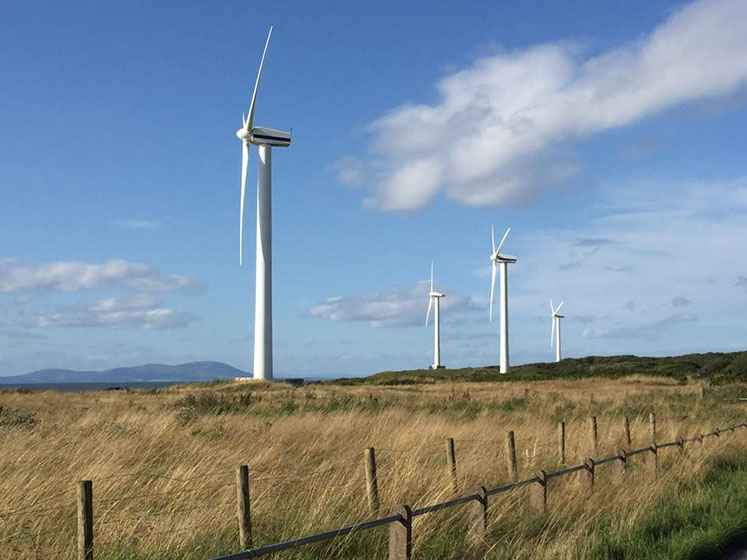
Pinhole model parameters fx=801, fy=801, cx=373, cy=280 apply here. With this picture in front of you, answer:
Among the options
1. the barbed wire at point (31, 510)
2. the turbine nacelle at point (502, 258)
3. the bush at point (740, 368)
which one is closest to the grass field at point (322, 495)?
the barbed wire at point (31, 510)

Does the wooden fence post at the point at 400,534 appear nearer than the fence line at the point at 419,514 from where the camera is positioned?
No

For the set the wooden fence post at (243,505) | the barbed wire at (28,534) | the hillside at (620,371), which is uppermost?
the wooden fence post at (243,505)

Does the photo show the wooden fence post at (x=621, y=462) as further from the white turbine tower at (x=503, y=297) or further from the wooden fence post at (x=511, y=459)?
the white turbine tower at (x=503, y=297)

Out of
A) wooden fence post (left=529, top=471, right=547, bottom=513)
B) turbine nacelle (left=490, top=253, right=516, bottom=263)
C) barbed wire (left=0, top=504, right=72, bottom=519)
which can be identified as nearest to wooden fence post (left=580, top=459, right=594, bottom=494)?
wooden fence post (left=529, top=471, right=547, bottom=513)

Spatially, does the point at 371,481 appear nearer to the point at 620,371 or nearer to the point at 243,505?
the point at 243,505

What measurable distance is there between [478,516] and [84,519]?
4021 mm

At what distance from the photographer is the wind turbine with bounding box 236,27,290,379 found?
216ft

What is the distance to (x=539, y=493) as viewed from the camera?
983 centimetres

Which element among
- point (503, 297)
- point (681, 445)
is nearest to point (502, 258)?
point (503, 297)

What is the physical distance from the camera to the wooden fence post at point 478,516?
27.2ft

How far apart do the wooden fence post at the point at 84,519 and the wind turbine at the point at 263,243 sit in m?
59.5

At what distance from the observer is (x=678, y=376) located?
226 feet

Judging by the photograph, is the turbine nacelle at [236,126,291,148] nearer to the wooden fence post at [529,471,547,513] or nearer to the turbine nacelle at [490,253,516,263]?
the turbine nacelle at [490,253,516,263]

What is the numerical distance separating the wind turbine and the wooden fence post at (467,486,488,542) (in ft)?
191
